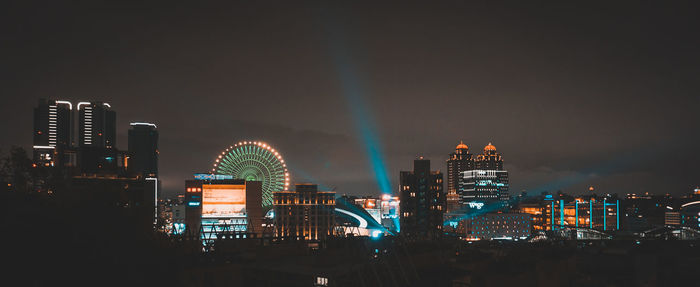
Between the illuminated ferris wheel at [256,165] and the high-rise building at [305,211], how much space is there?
725 inches

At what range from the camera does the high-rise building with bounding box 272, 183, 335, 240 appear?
10600 cm

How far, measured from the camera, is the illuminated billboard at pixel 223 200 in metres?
89.4

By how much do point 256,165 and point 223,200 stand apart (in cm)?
969

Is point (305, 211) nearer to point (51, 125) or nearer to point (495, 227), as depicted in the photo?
point (495, 227)

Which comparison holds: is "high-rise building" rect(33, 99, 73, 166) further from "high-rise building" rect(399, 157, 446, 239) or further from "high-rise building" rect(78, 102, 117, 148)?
"high-rise building" rect(399, 157, 446, 239)

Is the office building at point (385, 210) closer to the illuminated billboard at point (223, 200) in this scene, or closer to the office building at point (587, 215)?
the office building at point (587, 215)

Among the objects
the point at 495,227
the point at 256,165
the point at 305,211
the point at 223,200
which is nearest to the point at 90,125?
the point at 305,211

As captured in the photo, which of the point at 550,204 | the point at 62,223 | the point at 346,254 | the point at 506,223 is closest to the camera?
the point at 62,223

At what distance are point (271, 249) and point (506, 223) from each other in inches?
5523

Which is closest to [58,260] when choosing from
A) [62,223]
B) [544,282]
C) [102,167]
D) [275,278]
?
[62,223]

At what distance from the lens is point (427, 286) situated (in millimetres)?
19312

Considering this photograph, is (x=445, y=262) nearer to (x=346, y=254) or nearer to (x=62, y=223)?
(x=346, y=254)

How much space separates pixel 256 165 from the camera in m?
86.5

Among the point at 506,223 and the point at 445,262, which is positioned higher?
the point at 445,262
